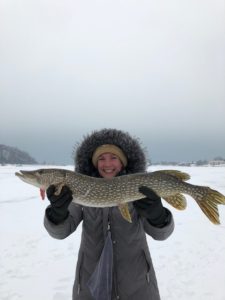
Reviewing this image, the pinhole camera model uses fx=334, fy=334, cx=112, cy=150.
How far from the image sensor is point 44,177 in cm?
274

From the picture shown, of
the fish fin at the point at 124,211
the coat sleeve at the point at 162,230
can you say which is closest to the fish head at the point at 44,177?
the fish fin at the point at 124,211

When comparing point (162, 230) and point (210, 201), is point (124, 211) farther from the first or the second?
point (210, 201)

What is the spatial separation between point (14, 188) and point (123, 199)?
1493 centimetres

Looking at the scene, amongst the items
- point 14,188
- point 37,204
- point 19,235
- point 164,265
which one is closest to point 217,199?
point 164,265

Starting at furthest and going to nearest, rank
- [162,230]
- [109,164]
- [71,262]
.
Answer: [71,262]
[109,164]
[162,230]

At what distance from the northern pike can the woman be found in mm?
75

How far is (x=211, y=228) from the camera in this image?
27.9 ft

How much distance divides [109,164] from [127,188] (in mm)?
361

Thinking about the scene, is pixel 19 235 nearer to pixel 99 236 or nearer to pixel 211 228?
pixel 211 228

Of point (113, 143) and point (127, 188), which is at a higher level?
point (113, 143)

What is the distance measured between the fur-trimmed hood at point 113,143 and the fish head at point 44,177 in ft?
1.31

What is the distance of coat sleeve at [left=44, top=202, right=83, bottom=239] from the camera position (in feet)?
8.71

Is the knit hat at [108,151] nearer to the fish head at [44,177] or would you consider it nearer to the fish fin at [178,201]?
the fish head at [44,177]

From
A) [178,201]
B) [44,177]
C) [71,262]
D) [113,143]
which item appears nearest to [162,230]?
[178,201]
